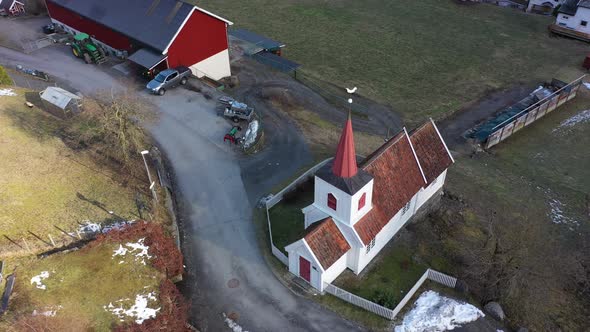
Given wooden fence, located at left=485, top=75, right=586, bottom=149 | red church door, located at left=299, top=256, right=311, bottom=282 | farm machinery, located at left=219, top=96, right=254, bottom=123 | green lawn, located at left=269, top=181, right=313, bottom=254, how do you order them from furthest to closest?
1. wooden fence, located at left=485, top=75, right=586, bottom=149
2. farm machinery, located at left=219, top=96, right=254, bottom=123
3. green lawn, located at left=269, top=181, right=313, bottom=254
4. red church door, located at left=299, top=256, right=311, bottom=282

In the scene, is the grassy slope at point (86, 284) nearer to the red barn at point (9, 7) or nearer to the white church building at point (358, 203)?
the white church building at point (358, 203)

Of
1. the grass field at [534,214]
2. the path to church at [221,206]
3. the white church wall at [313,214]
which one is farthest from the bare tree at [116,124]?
the grass field at [534,214]

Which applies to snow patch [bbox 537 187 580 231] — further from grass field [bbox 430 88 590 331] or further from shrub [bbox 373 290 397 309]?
shrub [bbox 373 290 397 309]

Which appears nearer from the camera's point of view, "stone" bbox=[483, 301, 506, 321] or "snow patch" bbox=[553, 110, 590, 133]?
"stone" bbox=[483, 301, 506, 321]

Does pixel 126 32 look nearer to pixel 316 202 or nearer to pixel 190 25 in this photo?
pixel 190 25

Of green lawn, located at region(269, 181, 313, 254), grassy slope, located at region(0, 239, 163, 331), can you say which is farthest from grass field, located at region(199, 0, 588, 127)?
grassy slope, located at region(0, 239, 163, 331)

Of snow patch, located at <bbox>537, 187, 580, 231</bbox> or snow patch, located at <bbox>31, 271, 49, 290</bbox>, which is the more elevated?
snow patch, located at <bbox>537, 187, 580, 231</bbox>

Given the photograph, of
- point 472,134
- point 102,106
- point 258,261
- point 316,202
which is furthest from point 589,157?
point 102,106
